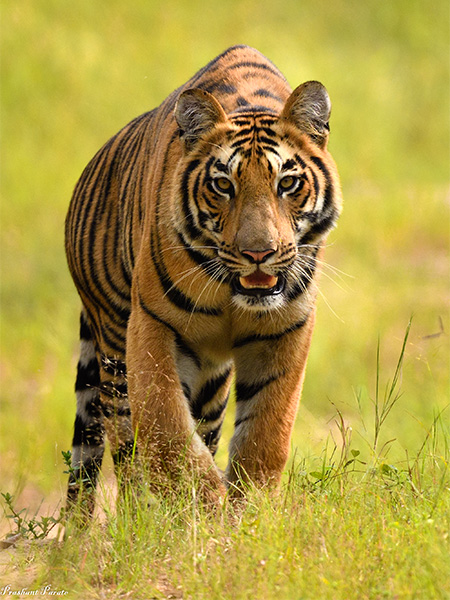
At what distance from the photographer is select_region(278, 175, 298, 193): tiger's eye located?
383 centimetres

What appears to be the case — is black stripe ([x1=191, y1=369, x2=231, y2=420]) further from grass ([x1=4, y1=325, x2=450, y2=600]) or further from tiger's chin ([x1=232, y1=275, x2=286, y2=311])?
grass ([x1=4, y1=325, x2=450, y2=600])

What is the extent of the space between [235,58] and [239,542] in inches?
84.4

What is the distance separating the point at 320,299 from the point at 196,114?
8238 mm

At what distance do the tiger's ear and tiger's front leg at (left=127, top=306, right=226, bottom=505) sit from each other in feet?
2.93

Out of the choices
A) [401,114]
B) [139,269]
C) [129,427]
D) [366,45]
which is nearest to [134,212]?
[139,269]

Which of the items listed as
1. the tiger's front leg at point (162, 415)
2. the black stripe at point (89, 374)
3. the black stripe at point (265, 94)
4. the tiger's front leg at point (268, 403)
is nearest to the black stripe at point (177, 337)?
the tiger's front leg at point (162, 415)

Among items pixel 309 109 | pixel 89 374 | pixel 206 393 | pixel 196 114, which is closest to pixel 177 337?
pixel 206 393

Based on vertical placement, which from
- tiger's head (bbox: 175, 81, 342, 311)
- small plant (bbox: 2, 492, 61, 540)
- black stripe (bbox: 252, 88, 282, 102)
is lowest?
small plant (bbox: 2, 492, 61, 540)

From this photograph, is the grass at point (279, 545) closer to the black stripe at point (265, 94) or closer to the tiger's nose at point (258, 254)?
the tiger's nose at point (258, 254)

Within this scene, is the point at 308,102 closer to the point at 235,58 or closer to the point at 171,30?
the point at 235,58

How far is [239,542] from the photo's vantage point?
3059mm

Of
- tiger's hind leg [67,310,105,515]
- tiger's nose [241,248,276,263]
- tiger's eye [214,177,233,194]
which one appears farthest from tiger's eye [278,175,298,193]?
tiger's hind leg [67,310,105,515]

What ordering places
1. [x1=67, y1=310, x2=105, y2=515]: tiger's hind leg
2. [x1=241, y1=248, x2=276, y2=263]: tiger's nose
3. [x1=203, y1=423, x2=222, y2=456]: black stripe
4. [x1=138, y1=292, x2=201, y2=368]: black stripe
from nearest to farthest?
[x1=241, y1=248, x2=276, y2=263]: tiger's nose
[x1=138, y1=292, x2=201, y2=368]: black stripe
[x1=203, y1=423, x2=222, y2=456]: black stripe
[x1=67, y1=310, x2=105, y2=515]: tiger's hind leg

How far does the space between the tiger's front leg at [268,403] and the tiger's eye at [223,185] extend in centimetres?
61
